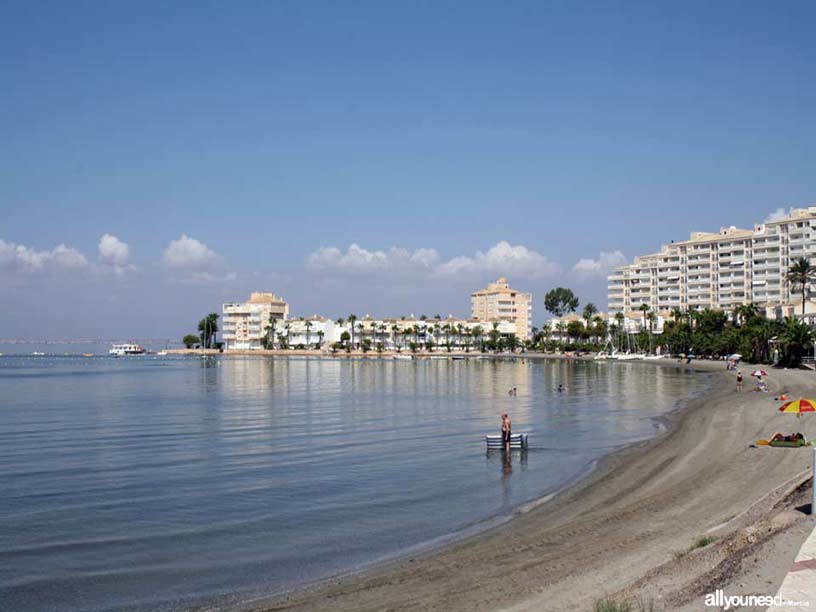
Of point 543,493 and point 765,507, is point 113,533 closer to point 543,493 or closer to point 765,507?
point 543,493

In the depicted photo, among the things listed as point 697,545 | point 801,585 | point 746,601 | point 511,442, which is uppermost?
point 801,585

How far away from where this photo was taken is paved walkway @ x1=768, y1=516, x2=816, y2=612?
29.8ft

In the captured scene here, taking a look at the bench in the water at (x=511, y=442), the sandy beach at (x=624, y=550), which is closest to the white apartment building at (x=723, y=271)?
the bench in the water at (x=511, y=442)

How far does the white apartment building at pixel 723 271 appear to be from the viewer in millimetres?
134875

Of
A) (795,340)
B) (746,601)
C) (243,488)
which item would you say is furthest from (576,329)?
(746,601)

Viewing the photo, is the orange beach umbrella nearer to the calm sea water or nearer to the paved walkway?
the calm sea water

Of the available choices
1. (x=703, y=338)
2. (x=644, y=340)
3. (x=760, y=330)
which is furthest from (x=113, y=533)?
(x=644, y=340)

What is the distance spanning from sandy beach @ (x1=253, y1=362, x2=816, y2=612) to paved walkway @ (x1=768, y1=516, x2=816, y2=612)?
18cm

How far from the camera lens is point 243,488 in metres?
24.4

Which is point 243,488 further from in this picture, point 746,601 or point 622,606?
point 746,601

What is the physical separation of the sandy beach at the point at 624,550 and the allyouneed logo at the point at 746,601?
0.69 feet

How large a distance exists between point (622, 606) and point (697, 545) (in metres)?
3.82

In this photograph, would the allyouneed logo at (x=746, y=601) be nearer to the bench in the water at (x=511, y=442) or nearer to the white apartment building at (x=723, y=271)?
the bench in the water at (x=511, y=442)

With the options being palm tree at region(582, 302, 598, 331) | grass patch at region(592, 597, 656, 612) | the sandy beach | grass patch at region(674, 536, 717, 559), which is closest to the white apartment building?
palm tree at region(582, 302, 598, 331)
